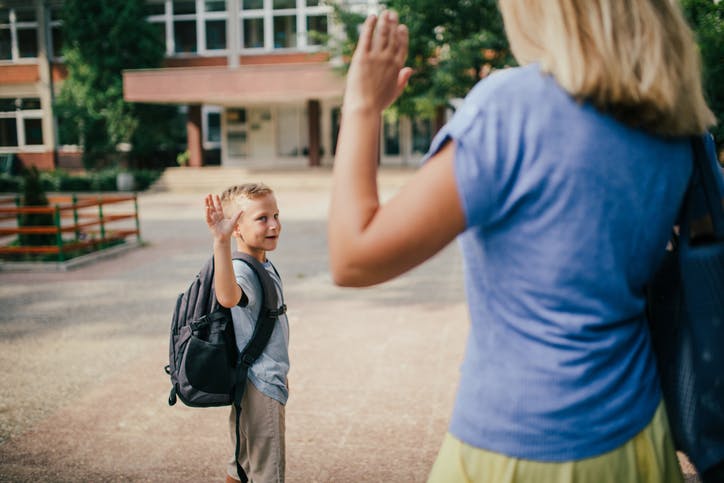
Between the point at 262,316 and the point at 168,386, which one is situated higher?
the point at 262,316

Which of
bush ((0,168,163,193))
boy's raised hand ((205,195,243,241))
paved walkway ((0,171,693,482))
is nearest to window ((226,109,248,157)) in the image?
bush ((0,168,163,193))

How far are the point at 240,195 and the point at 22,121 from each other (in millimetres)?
37028

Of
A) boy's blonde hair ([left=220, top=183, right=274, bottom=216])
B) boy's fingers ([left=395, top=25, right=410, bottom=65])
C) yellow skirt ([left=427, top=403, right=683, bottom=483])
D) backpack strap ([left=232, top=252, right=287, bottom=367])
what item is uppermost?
boy's fingers ([left=395, top=25, right=410, bottom=65])

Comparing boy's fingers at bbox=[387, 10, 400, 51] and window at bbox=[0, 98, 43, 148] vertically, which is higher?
boy's fingers at bbox=[387, 10, 400, 51]

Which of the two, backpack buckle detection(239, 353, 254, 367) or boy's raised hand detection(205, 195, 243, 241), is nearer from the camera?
boy's raised hand detection(205, 195, 243, 241)

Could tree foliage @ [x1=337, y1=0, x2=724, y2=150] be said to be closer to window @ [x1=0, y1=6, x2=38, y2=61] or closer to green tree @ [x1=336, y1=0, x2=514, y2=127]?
green tree @ [x1=336, y1=0, x2=514, y2=127]

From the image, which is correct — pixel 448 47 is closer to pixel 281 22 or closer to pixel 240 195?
pixel 240 195

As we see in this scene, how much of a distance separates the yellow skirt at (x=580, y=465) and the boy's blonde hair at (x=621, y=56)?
1.83 ft

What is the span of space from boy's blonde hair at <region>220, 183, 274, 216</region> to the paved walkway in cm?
157

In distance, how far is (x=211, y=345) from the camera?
242cm

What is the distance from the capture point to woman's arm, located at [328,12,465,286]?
1.09m

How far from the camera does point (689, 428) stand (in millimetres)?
1276

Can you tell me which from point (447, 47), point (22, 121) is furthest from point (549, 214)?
point (22, 121)

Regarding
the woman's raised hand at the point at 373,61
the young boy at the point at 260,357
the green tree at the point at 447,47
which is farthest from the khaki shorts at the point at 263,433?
the green tree at the point at 447,47
